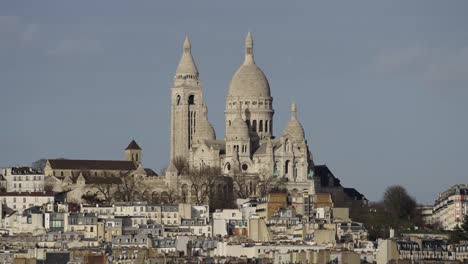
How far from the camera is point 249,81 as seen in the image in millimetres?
178875

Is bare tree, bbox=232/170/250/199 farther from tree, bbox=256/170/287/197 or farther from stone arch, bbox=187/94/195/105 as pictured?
stone arch, bbox=187/94/195/105

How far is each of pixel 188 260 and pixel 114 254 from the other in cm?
627

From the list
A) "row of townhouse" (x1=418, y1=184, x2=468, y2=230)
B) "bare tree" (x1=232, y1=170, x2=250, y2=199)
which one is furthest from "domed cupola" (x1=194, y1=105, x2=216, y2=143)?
"row of townhouse" (x1=418, y1=184, x2=468, y2=230)

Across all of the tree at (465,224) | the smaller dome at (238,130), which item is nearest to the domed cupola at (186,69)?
the smaller dome at (238,130)

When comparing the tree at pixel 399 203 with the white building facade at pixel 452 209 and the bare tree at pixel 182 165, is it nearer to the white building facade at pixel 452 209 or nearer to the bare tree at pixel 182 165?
the white building facade at pixel 452 209

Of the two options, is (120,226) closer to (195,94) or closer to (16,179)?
(16,179)

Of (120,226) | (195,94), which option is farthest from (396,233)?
(195,94)

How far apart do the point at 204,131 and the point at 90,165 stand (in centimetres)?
846

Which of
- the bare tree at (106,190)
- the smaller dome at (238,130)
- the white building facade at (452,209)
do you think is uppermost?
the smaller dome at (238,130)

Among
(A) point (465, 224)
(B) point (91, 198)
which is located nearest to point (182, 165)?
(B) point (91, 198)

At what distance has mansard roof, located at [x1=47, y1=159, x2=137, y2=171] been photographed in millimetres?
177250

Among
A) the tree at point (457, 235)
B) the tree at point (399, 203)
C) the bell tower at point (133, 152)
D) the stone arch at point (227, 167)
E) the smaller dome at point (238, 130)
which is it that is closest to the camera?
the tree at point (457, 235)

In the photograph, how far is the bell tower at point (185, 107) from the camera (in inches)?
7018

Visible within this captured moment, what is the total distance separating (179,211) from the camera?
151750mm
